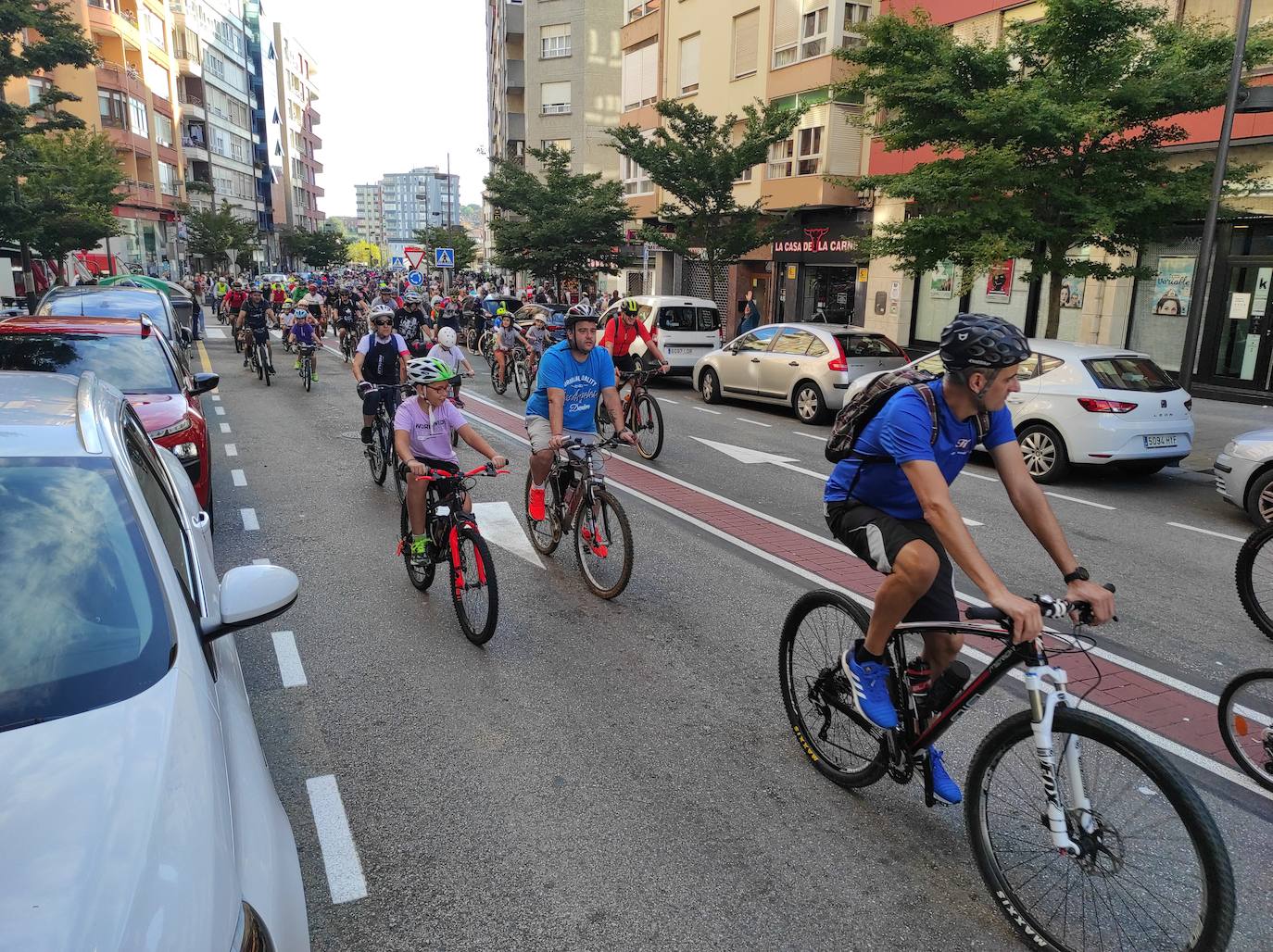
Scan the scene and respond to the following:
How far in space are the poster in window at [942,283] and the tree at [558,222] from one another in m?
13.0

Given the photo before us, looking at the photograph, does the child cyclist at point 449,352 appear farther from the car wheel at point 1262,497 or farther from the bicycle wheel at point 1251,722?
the bicycle wheel at point 1251,722

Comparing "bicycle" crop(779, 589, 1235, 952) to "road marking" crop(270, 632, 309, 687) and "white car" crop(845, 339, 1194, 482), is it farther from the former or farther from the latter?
"white car" crop(845, 339, 1194, 482)

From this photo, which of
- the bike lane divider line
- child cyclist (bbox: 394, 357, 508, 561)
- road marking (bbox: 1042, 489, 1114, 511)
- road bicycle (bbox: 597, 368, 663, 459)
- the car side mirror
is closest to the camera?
the car side mirror

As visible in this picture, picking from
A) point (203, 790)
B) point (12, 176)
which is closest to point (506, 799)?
point (203, 790)

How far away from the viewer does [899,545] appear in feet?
11.2

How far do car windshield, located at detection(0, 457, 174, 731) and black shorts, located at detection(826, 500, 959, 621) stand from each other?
234cm

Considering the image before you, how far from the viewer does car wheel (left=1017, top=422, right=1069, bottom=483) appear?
35.0 ft

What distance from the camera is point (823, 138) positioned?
26.2 metres

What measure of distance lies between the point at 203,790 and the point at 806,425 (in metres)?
13.6

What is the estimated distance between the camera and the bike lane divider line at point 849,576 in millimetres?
4605

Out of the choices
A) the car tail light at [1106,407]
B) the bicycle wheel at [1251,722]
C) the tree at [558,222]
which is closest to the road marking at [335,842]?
the bicycle wheel at [1251,722]

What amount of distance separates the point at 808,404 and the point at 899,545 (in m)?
12.0

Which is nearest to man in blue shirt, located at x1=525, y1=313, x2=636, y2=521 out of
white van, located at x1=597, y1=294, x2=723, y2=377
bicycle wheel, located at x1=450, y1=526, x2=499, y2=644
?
bicycle wheel, located at x1=450, y1=526, x2=499, y2=644

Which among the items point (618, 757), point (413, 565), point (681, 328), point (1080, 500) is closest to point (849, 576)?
point (413, 565)
